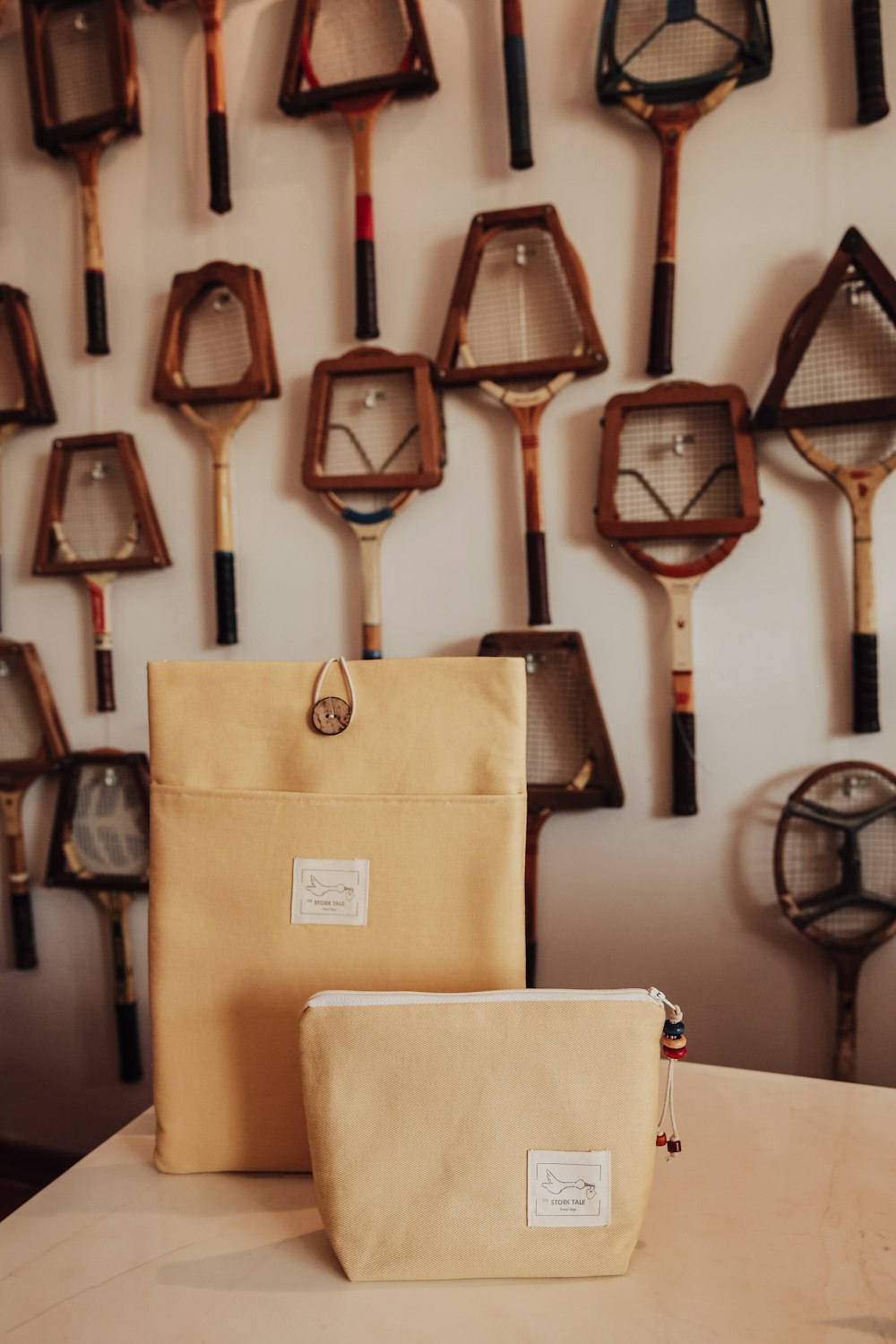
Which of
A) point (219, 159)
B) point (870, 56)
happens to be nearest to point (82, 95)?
point (219, 159)

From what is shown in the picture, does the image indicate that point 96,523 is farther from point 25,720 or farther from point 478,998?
point 478,998

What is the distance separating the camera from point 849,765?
1.57 meters

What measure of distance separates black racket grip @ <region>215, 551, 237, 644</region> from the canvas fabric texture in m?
1.20

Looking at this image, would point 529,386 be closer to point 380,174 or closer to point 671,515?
point 671,515

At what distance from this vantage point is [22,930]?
2.13 m

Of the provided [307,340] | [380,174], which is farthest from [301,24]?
[307,340]

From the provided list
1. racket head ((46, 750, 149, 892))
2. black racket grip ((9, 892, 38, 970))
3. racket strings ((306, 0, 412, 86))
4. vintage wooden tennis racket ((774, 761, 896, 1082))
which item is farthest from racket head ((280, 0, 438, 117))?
black racket grip ((9, 892, 38, 970))

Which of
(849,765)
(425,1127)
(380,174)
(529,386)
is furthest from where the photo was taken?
(380,174)

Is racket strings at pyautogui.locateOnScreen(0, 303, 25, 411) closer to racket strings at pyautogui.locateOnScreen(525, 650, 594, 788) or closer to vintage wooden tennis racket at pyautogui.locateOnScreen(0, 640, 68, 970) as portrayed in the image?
vintage wooden tennis racket at pyautogui.locateOnScreen(0, 640, 68, 970)

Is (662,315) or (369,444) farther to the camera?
(369,444)

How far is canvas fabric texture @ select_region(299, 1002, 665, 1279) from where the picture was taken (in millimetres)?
797

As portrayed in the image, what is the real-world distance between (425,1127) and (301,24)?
1903 millimetres

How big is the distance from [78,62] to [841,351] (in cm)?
170

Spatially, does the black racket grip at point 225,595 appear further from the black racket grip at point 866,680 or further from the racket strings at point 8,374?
the black racket grip at point 866,680
